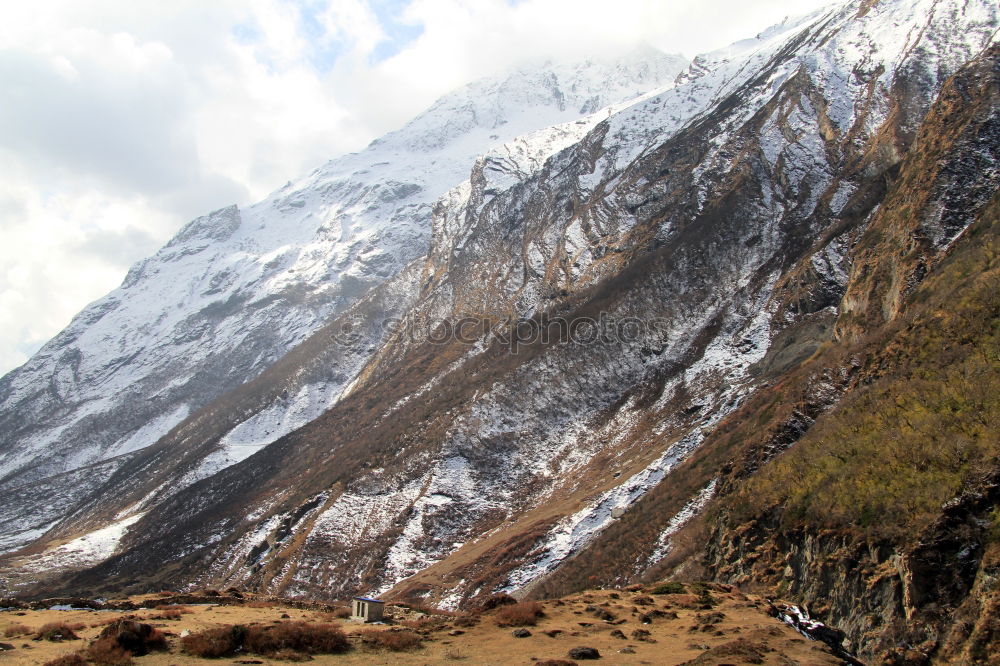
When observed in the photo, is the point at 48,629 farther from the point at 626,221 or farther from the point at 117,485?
the point at 117,485

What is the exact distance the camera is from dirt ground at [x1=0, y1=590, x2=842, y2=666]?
20.9 meters

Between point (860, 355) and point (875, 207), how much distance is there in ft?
160

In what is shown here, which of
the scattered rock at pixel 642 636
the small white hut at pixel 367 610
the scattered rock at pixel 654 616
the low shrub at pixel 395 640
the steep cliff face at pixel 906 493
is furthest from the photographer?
the small white hut at pixel 367 610

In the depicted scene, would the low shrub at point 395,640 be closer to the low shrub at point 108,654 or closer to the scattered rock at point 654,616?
the low shrub at point 108,654

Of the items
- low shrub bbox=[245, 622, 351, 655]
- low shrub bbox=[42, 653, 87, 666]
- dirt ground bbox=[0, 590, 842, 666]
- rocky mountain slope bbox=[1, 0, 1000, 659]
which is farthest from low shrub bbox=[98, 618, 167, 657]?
rocky mountain slope bbox=[1, 0, 1000, 659]

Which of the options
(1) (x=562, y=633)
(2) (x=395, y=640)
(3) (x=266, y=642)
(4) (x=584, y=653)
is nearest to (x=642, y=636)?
(1) (x=562, y=633)

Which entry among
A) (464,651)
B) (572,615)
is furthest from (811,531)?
(464,651)

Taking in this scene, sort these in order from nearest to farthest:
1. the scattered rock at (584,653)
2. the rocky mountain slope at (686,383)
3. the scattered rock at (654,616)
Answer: the scattered rock at (584,653), the scattered rock at (654,616), the rocky mountain slope at (686,383)

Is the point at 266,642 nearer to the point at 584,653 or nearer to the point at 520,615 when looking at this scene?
the point at 520,615

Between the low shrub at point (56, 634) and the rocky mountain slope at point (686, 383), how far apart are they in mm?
29959

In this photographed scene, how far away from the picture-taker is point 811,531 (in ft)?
97.3

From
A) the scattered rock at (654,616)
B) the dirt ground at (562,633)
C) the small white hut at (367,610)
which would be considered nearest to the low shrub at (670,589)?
the dirt ground at (562,633)

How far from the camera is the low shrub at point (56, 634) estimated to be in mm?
23531

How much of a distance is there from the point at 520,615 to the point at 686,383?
63.8m
